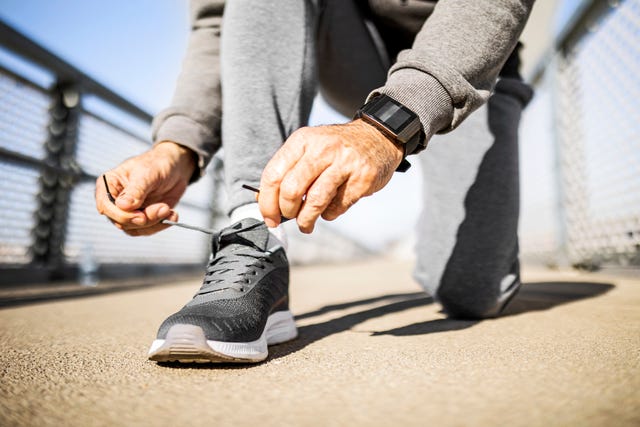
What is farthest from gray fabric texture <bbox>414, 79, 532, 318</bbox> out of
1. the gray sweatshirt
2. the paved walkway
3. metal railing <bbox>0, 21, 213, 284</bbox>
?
metal railing <bbox>0, 21, 213, 284</bbox>

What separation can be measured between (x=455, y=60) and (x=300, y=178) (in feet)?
1.24

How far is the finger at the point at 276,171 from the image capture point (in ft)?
1.73

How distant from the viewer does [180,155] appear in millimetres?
1016

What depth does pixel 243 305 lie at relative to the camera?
69 centimetres

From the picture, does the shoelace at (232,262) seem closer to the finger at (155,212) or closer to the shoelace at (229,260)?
the shoelace at (229,260)

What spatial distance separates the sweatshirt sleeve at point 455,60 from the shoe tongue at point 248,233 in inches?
13.5

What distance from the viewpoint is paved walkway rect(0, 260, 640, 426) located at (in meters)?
0.41

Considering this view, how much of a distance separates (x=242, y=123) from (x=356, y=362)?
54 cm

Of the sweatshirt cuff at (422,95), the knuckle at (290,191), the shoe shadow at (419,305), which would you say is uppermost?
the sweatshirt cuff at (422,95)

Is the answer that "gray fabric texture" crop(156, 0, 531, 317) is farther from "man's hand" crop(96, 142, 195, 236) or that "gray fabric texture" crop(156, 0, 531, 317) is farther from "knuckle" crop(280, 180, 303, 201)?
"knuckle" crop(280, 180, 303, 201)

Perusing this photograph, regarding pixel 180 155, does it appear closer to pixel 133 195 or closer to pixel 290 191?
pixel 133 195

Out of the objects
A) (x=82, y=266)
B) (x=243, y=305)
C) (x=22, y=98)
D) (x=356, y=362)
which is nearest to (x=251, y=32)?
(x=243, y=305)

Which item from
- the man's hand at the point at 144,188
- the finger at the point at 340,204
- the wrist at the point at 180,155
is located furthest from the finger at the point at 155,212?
the finger at the point at 340,204

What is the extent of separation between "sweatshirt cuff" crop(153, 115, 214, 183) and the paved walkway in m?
A: 0.47
